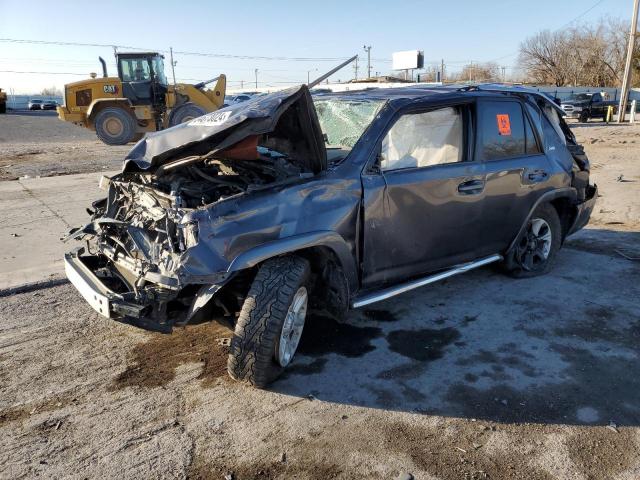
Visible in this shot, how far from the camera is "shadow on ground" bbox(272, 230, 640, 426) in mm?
3223

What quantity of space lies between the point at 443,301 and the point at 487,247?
0.63m

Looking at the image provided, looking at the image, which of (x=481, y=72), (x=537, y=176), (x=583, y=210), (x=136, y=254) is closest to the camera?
(x=136, y=254)

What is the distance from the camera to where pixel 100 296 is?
10.5 ft

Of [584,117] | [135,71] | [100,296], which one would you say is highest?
[135,71]

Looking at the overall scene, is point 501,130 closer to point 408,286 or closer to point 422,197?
point 422,197

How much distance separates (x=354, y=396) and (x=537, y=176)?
2.94m

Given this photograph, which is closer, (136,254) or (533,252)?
(136,254)

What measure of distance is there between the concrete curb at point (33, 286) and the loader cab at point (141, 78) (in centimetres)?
1455

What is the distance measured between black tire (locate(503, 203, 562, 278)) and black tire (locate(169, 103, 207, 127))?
591 inches

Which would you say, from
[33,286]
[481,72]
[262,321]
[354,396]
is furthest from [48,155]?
[481,72]

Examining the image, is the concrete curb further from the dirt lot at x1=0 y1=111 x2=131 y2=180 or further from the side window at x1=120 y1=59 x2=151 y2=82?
the side window at x1=120 y1=59 x2=151 y2=82

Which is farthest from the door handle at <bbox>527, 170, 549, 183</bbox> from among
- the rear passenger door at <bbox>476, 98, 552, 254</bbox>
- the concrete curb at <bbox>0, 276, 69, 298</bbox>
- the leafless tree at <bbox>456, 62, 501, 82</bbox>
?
the leafless tree at <bbox>456, 62, 501, 82</bbox>

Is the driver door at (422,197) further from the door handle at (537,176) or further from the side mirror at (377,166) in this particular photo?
the door handle at (537,176)

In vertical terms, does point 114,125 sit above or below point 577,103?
below
